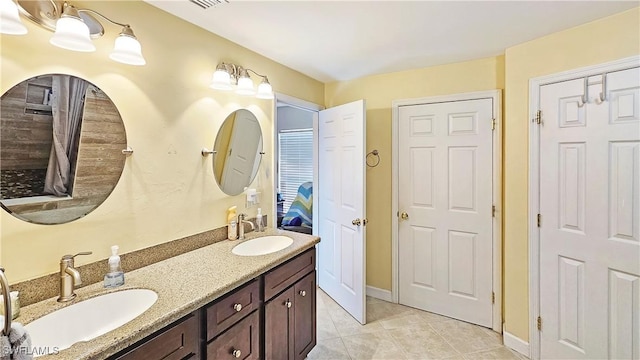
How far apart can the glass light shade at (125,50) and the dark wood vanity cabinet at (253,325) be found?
1.17m

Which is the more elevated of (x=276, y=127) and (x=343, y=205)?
(x=276, y=127)

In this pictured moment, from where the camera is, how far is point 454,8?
174cm

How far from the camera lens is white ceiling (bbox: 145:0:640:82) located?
5.59 ft

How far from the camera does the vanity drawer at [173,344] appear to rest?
1064 millimetres

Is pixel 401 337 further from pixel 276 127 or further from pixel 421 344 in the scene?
pixel 276 127

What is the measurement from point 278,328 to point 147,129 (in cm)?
135

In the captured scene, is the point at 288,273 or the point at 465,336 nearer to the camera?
the point at 288,273

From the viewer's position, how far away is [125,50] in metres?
1.37

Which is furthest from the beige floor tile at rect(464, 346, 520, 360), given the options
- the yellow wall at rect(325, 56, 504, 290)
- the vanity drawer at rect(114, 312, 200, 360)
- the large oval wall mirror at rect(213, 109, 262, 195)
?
the large oval wall mirror at rect(213, 109, 262, 195)

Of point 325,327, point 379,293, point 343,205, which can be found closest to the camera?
point 325,327

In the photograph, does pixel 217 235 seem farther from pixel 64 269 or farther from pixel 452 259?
pixel 452 259

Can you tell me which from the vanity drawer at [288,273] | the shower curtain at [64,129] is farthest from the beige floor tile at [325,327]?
the shower curtain at [64,129]

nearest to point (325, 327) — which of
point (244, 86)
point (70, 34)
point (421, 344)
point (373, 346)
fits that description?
point (373, 346)

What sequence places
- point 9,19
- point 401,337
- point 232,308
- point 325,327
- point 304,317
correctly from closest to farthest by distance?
1. point 9,19
2. point 232,308
3. point 304,317
4. point 401,337
5. point 325,327
